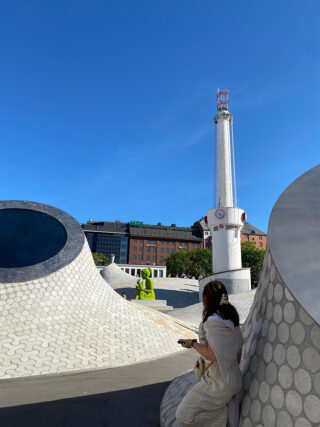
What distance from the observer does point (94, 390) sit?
586cm

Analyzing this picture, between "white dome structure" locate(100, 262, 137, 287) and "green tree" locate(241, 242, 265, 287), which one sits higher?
"green tree" locate(241, 242, 265, 287)

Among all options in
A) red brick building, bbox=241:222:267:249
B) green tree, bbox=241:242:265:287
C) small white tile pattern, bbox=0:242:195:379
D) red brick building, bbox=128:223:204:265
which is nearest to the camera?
small white tile pattern, bbox=0:242:195:379

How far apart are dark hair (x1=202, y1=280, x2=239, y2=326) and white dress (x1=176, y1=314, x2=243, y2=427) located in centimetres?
7

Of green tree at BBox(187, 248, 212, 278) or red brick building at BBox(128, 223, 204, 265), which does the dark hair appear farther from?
red brick building at BBox(128, 223, 204, 265)

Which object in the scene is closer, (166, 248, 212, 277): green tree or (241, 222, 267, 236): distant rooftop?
(166, 248, 212, 277): green tree

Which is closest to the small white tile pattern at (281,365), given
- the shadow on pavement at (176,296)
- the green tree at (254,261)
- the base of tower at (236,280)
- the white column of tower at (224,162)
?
the base of tower at (236,280)

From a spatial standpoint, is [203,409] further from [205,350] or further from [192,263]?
[192,263]

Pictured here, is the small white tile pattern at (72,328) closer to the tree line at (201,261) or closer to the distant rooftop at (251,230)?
the tree line at (201,261)

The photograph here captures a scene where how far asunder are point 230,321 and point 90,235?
102 meters

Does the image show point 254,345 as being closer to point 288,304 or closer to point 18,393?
point 288,304

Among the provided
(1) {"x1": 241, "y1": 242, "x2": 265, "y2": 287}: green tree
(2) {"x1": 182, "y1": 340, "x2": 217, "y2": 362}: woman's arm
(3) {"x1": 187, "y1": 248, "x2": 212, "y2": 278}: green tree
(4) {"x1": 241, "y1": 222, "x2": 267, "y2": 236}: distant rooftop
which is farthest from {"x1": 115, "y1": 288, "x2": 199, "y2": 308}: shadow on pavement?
(4) {"x1": 241, "y1": 222, "x2": 267, "y2": 236}: distant rooftop

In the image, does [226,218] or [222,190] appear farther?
[222,190]

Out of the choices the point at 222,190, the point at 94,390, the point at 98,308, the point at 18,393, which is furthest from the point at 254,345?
the point at 222,190

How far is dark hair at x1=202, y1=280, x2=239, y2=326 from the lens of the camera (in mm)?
2926
